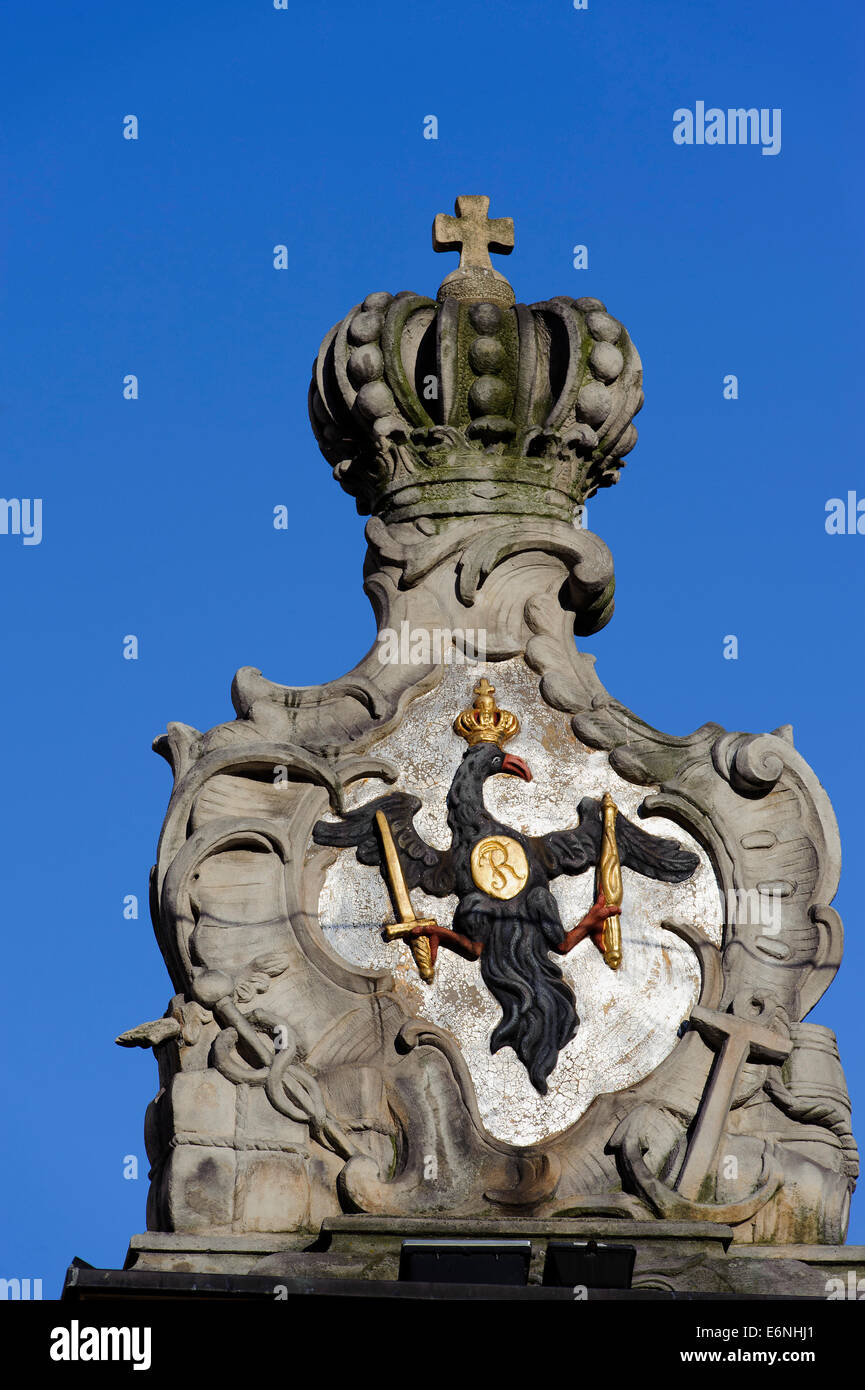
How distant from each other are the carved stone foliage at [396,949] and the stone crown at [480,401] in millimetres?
18

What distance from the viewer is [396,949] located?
12625 millimetres

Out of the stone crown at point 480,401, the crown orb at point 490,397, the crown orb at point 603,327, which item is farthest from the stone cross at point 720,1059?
the crown orb at point 603,327

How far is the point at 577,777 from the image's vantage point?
43.2 ft

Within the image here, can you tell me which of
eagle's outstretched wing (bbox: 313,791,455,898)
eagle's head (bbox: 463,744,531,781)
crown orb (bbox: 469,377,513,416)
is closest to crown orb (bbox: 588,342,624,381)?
crown orb (bbox: 469,377,513,416)

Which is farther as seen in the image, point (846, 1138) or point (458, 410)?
point (458, 410)

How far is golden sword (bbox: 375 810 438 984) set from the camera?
12.5 metres

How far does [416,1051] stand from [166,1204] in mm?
1445

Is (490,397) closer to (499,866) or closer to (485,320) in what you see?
(485,320)

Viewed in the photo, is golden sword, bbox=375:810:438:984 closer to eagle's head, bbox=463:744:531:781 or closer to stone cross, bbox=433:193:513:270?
eagle's head, bbox=463:744:531:781

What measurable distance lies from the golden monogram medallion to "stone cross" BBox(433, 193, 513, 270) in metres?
3.96

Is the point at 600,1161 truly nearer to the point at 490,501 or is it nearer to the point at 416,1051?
the point at 416,1051
